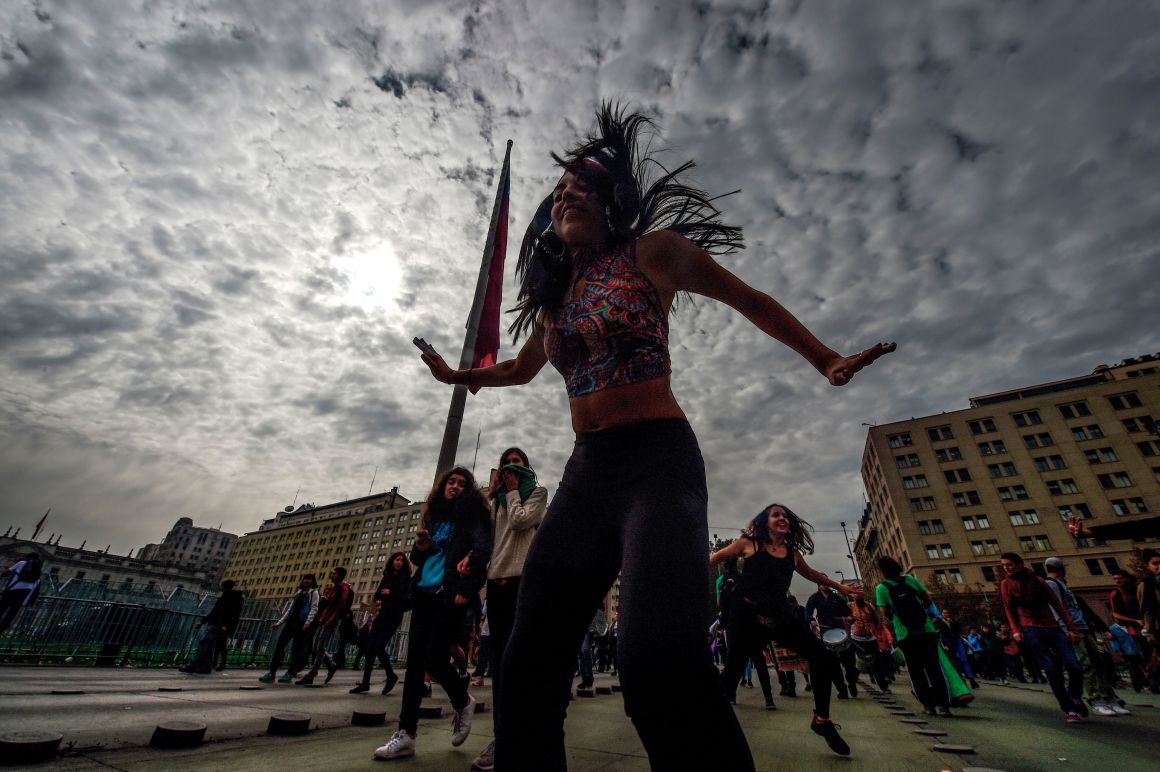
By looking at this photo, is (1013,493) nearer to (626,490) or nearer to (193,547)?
(626,490)

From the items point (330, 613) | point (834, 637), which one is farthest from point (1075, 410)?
point (330, 613)

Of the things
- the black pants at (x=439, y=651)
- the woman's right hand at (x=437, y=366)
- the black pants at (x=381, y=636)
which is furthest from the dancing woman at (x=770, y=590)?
the black pants at (x=381, y=636)

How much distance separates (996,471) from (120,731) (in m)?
71.1

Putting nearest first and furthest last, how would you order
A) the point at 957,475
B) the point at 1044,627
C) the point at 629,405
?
the point at 629,405 → the point at 1044,627 → the point at 957,475

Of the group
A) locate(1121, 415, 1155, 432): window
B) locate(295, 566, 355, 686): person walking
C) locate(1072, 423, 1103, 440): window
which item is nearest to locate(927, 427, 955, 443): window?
locate(1072, 423, 1103, 440): window

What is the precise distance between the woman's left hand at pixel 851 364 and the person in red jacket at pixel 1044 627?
6402 mm

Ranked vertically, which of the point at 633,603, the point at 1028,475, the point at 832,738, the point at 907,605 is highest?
the point at 1028,475

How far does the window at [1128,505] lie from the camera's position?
45625 mm

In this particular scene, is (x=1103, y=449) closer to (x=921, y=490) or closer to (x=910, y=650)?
(x=921, y=490)

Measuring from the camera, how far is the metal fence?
8.38 meters

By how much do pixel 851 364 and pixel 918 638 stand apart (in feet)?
20.8

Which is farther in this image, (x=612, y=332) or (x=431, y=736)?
(x=431, y=736)

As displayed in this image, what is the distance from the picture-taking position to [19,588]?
27.7 ft

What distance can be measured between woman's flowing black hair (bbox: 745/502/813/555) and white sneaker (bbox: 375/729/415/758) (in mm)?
3818
